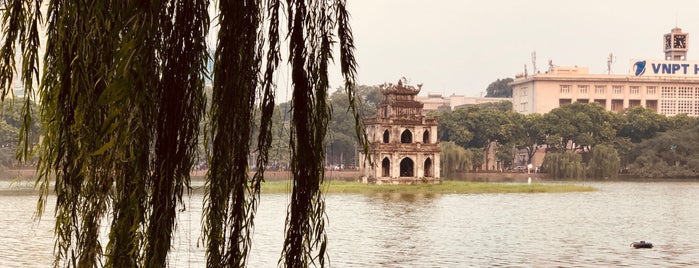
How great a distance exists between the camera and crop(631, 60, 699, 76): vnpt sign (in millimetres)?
136000

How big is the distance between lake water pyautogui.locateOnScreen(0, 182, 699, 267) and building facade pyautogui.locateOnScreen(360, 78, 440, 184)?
303 centimetres

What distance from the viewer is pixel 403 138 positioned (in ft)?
217

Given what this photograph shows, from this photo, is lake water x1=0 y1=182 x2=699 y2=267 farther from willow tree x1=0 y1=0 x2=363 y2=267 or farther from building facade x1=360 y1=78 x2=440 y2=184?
willow tree x1=0 y1=0 x2=363 y2=267

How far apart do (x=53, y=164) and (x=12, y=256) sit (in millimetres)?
21456

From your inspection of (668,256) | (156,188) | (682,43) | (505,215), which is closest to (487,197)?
(505,215)

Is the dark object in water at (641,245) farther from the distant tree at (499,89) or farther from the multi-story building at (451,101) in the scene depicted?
the distant tree at (499,89)

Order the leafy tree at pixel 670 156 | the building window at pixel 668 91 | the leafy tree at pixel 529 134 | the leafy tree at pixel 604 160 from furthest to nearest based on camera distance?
the building window at pixel 668 91, the leafy tree at pixel 529 134, the leafy tree at pixel 670 156, the leafy tree at pixel 604 160

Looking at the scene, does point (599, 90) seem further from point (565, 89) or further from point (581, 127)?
point (581, 127)

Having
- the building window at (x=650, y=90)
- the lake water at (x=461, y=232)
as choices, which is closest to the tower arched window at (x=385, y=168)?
the lake water at (x=461, y=232)

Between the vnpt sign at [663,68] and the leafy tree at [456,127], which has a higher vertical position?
the vnpt sign at [663,68]

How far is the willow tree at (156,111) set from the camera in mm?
5590

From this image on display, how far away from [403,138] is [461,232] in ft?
91.0

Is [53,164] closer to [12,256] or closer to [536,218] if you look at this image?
[12,256]

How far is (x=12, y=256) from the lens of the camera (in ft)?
86.4
